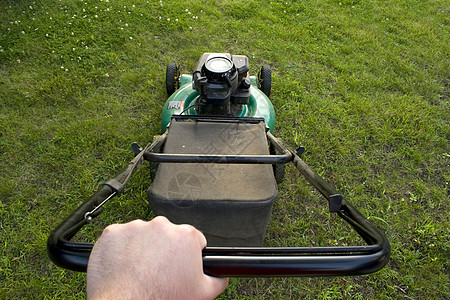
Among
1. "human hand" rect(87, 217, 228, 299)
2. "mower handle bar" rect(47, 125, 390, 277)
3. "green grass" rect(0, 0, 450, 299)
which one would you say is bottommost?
"green grass" rect(0, 0, 450, 299)

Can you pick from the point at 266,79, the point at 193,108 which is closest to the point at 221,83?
the point at 193,108

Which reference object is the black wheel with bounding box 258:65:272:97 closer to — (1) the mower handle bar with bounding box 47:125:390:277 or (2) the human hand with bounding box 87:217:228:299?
(1) the mower handle bar with bounding box 47:125:390:277

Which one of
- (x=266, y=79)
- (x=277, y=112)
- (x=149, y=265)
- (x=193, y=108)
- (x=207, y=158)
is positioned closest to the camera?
(x=149, y=265)

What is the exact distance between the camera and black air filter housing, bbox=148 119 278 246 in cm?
117

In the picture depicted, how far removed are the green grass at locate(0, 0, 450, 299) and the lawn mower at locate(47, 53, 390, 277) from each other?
50 cm

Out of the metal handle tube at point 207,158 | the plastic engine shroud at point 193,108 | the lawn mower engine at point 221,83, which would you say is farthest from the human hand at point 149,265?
the plastic engine shroud at point 193,108

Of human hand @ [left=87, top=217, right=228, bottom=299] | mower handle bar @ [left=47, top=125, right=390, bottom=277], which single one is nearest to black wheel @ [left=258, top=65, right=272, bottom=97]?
mower handle bar @ [left=47, top=125, right=390, bottom=277]

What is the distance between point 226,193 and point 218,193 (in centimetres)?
3

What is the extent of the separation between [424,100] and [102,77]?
2978mm

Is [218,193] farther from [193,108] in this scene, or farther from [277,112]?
[277,112]

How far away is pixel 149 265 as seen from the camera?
Answer: 0.58m

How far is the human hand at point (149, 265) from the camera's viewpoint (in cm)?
55

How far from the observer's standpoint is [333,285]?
1.71m

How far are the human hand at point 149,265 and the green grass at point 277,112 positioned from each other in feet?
3.86
